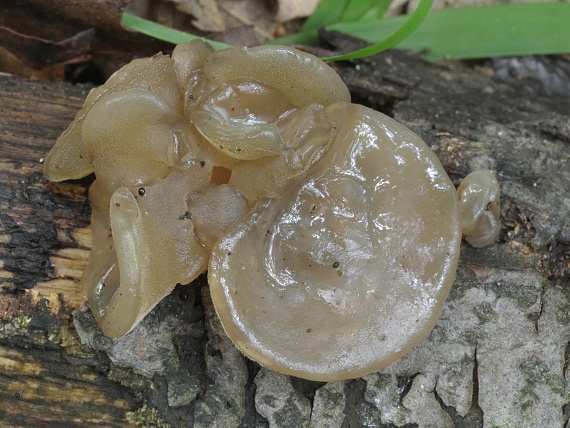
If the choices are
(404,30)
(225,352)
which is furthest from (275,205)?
(404,30)

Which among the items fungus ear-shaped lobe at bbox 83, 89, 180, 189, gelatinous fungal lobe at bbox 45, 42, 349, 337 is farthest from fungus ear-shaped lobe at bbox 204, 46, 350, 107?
fungus ear-shaped lobe at bbox 83, 89, 180, 189

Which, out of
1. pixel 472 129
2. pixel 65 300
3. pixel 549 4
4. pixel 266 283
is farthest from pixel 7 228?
pixel 549 4

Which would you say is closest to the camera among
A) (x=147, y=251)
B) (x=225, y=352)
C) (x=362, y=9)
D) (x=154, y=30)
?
(x=147, y=251)

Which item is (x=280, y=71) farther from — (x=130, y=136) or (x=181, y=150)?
(x=130, y=136)

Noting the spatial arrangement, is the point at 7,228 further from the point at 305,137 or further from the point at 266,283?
the point at 305,137

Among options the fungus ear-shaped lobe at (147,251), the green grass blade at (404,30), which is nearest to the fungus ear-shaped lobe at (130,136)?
the fungus ear-shaped lobe at (147,251)

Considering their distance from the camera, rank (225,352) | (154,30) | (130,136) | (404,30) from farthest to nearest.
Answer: (154,30), (404,30), (225,352), (130,136)
